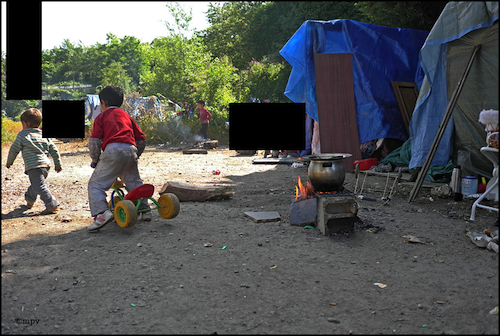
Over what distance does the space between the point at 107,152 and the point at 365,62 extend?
6179mm

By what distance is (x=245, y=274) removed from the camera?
3617 mm

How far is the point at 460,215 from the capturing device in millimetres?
5500

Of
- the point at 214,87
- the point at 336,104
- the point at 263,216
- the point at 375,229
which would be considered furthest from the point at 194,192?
the point at 214,87

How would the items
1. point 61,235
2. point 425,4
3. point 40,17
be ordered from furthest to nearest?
point 425,4 < point 61,235 < point 40,17

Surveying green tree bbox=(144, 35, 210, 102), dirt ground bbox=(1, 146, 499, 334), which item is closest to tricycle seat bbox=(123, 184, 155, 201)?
dirt ground bbox=(1, 146, 499, 334)

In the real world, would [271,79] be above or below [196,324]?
above

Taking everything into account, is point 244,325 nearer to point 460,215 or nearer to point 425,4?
point 460,215

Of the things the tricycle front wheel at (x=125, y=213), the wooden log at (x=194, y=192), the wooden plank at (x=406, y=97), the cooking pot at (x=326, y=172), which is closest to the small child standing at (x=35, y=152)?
the tricycle front wheel at (x=125, y=213)

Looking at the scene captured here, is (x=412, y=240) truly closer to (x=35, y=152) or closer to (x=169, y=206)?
(x=169, y=206)

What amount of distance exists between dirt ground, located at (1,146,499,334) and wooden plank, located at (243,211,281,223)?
0.34 feet

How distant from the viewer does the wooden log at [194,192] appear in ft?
20.0

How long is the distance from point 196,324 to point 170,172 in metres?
6.50

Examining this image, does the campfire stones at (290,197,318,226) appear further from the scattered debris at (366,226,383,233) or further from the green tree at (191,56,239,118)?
the green tree at (191,56,239,118)

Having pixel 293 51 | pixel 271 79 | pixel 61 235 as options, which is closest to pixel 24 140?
pixel 61 235
